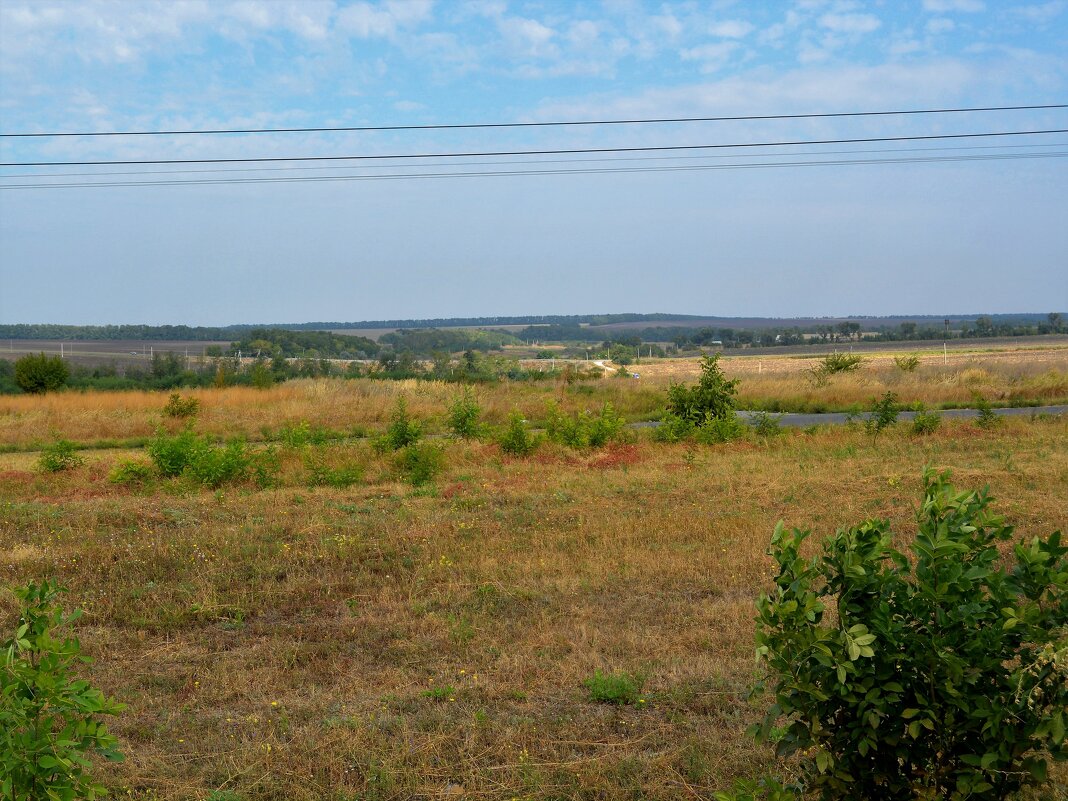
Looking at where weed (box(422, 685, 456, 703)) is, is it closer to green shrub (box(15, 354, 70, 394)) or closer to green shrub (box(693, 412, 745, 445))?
green shrub (box(693, 412, 745, 445))

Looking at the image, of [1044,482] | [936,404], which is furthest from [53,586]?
[936,404]

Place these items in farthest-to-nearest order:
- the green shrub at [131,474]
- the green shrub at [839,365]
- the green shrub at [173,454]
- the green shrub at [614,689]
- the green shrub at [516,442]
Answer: the green shrub at [839,365], the green shrub at [516,442], the green shrub at [173,454], the green shrub at [131,474], the green shrub at [614,689]

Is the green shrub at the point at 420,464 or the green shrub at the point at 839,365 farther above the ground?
the green shrub at the point at 839,365

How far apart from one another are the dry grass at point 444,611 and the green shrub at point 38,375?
25.3 meters

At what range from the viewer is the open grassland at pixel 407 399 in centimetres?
2694

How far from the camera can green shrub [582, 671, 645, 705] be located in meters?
5.32

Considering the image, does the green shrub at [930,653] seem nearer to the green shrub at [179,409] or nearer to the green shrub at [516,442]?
the green shrub at [516,442]

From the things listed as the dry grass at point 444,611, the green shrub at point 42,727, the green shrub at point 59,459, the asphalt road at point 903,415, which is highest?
the green shrub at point 42,727

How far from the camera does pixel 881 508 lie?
10.8m

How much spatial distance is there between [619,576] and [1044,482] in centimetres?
744

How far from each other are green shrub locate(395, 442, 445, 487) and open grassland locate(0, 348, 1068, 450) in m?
9.44

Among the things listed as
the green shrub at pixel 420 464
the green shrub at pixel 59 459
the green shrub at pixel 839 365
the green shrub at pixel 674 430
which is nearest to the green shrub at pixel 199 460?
the green shrub at pixel 59 459

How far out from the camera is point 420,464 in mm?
14969

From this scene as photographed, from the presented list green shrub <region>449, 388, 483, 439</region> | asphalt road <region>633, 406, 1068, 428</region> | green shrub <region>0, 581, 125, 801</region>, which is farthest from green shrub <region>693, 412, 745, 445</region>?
green shrub <region>0, 581, 125, 801</region>
